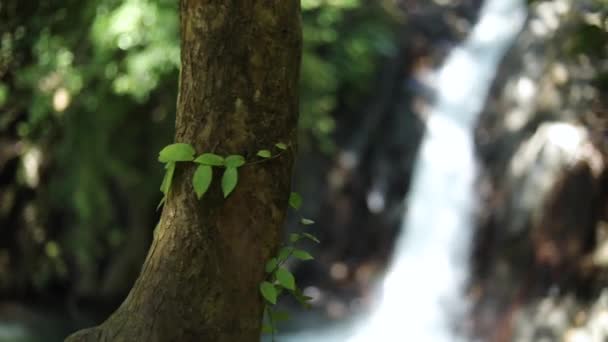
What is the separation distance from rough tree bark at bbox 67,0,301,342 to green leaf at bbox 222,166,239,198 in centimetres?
5

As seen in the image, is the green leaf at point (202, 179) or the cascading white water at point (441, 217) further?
the cascading white water at point (441, 217)

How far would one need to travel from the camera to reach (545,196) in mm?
5270

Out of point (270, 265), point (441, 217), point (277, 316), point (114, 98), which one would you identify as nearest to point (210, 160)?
point (270, 265)

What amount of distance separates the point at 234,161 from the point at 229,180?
0.15ft

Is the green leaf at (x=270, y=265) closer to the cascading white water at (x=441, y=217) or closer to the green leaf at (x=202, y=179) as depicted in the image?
the green leaf at (x=202, y=179)

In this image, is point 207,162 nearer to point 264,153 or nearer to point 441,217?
point 264,153

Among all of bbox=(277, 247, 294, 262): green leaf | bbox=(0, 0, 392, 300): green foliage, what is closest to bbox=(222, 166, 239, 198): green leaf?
bbox=(277, 247, 294, 262): green leaf

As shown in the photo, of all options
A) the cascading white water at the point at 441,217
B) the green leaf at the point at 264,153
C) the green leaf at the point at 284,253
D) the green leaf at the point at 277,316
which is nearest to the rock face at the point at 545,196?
the cascading white water at the point at 441,217

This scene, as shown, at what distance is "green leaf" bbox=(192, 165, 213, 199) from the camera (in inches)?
66.7

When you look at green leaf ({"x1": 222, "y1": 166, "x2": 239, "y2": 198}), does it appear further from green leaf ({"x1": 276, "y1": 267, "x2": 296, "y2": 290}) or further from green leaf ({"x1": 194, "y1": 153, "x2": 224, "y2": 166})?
green leaf ({"x1": 276, "y1": 267, "x2": 296, "y2": 290})

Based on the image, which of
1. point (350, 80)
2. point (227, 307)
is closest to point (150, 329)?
point (227, 307)

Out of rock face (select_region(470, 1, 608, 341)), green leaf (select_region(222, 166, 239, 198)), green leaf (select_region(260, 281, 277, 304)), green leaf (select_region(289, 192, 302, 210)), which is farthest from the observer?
rock face (select_region(470, 1, 608, 341))

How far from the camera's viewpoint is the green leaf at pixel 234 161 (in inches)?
67.1

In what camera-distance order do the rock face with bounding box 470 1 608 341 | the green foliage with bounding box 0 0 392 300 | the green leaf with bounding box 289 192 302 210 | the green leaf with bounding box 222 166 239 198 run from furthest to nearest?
the green foliage with bounding box 0 0 392 300 → the rock face with bounding box 470 1 608 341 → the green leaf with bounding box 289 192 302 210 → the green leaf with bounding box 222 166 239 198
